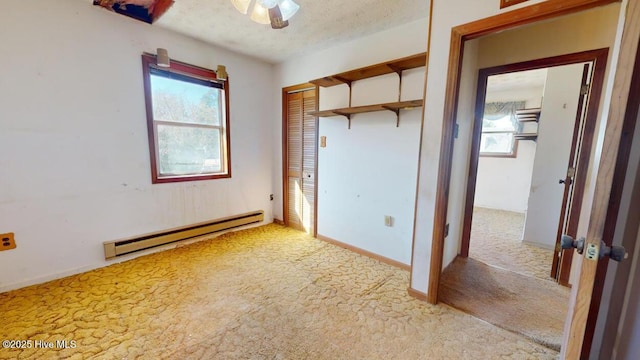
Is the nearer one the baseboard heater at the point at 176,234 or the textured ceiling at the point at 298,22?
the textured ceiling at the point at 298,22

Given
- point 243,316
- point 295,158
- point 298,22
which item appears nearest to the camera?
point 243,316

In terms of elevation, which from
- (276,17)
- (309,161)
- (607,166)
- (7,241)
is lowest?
(7,241)

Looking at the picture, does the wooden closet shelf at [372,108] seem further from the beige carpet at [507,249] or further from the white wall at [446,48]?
the beige carpet at [507,249]

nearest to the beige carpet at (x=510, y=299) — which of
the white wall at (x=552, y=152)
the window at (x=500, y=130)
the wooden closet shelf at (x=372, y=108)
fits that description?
the white wall at (x=552, y=152)

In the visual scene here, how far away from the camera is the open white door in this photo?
0.70 m

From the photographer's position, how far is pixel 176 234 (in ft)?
9.29

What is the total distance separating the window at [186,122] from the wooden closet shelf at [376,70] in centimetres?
132

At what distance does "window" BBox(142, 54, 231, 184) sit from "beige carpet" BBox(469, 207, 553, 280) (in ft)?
10.9

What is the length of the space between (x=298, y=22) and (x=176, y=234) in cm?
262

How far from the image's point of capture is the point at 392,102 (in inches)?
92.7

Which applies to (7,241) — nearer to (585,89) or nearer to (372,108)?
(372,108)

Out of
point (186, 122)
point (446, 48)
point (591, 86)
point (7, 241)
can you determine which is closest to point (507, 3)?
point (446, 48)

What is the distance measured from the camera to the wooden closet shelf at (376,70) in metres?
2.12

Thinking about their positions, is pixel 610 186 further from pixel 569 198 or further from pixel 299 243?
pixel 299 243
